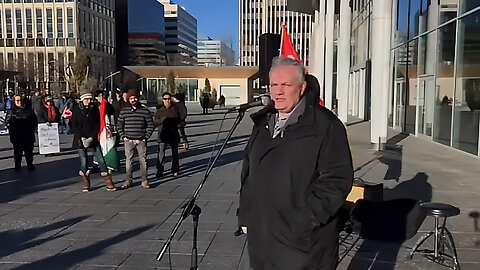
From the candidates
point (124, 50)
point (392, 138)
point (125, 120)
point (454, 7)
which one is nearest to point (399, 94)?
point (392, 138)

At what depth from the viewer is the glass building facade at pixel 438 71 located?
1447 cm

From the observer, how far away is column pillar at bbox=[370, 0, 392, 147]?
53.3ft

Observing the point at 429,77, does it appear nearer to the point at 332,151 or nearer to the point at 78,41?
the point at 332,151

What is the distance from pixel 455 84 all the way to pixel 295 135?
48.4ft

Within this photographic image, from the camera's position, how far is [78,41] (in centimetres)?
9631

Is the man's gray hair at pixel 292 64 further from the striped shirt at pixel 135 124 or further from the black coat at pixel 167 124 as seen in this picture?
the black coat at pixel 167 124

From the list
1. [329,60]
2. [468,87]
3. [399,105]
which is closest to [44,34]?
[329,60]

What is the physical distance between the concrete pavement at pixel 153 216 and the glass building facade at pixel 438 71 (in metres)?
2.64

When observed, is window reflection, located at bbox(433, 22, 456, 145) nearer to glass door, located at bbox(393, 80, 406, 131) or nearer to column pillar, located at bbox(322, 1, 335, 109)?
glass door, located at bbox(393, 80, 406, 131)

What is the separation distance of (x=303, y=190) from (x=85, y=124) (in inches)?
267

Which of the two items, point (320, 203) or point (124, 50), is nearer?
point (320, 203)

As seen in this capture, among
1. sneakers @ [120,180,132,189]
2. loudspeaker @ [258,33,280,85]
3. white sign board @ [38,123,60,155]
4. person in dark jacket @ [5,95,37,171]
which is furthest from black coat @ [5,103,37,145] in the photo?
loudspeaker @ [258,33,280,85]

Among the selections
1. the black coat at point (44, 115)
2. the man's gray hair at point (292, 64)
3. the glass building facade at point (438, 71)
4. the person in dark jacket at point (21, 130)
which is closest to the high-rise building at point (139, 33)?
the glass building facade at point (438, 71)

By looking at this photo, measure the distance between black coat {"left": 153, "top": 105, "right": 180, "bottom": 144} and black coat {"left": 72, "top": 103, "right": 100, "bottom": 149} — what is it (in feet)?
5.98
